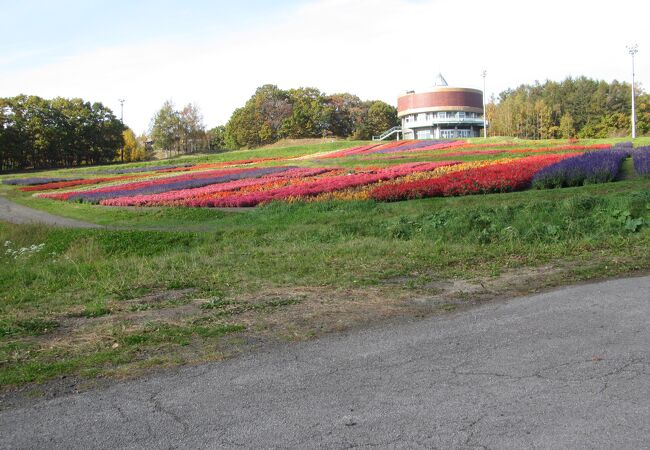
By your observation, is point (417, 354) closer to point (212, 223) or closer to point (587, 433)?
point (587, 433)

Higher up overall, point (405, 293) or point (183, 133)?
point (183, 133)

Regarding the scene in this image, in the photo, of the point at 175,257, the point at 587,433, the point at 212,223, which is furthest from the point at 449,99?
the point at 587,433

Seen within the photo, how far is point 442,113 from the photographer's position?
294ft

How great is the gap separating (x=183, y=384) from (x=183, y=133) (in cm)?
7614

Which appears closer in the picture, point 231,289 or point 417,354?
point 417,354

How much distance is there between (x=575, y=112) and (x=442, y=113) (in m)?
19.1

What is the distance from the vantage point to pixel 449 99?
88938mm

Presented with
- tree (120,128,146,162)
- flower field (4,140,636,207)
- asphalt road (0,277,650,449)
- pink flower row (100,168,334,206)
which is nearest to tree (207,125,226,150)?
tree (120,128,146,162)

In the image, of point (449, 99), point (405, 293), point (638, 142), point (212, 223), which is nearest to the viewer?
point (405, 293)

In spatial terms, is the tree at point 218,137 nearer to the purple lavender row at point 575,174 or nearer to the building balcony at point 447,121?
the building balcony at point 447,121

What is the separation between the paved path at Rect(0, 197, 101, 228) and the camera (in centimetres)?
2033

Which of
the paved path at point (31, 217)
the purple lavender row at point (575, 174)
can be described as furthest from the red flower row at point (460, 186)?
the paved path at point (31, 217)

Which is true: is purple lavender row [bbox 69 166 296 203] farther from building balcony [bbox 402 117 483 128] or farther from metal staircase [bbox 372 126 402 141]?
building balcony [bbox 402 117 483 128]

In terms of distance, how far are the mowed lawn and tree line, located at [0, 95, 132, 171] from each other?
192 feet
